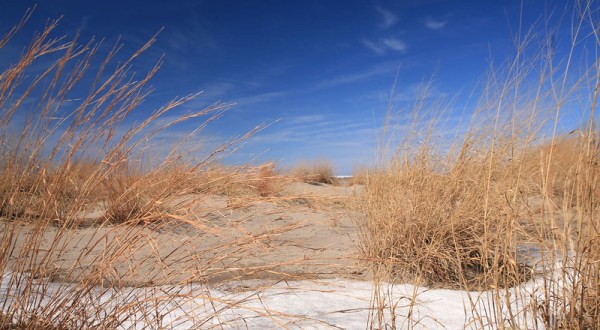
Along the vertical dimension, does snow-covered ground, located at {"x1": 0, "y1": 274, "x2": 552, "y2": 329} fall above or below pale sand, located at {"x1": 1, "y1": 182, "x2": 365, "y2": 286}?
below

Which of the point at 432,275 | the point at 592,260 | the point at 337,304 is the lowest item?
the point at 337,304

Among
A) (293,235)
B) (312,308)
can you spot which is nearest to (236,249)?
(312,308)

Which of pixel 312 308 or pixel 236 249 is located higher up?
pixel 236 249

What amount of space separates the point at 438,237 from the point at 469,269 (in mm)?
400

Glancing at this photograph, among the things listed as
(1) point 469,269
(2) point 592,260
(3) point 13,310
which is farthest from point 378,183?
(3) point 13,310

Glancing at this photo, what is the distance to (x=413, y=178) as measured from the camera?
108 inches

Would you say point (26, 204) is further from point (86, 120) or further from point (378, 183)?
point (378, 183)

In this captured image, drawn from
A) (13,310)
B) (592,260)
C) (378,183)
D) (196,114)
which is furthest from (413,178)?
(13,310)

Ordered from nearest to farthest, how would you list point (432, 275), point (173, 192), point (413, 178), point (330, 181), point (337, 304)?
point (173, 192) < point (337, 304) < point (432, 275) < point (413, 178) < point (330, 181)

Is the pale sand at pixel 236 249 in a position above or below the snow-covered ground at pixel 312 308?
above

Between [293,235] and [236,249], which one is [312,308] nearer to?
[236,249]

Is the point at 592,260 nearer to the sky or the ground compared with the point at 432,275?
nearer to the sky

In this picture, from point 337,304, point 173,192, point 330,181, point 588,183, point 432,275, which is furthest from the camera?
point 330,181

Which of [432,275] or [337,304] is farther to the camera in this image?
[432,275]
